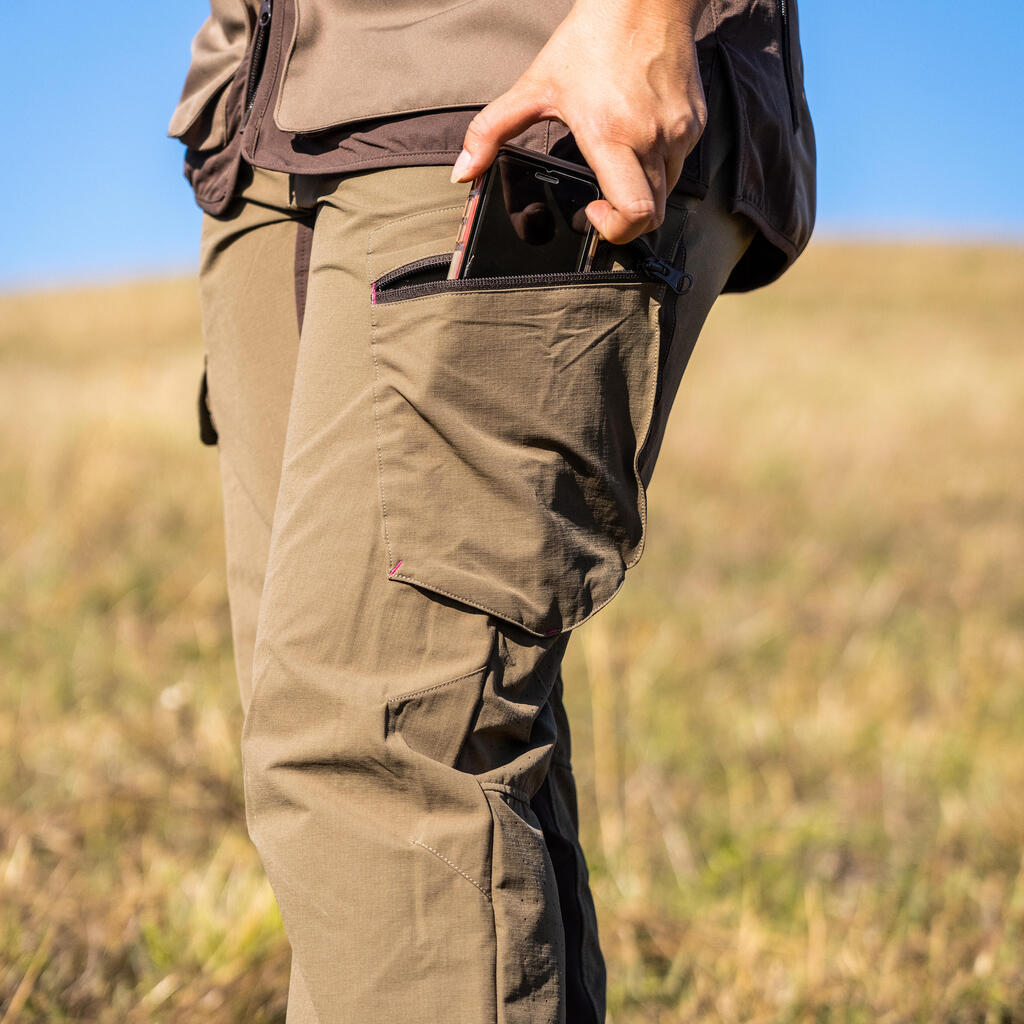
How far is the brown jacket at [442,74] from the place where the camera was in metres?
1.00

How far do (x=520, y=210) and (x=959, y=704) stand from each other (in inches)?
140

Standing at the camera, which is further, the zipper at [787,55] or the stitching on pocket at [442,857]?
the zipper at [787,55]

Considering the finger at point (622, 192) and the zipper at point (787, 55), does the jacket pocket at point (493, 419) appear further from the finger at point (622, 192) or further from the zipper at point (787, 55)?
the zipper at point (787, 55)

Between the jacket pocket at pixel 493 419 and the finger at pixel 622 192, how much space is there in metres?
0.05

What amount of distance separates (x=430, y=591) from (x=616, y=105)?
1.56 feet

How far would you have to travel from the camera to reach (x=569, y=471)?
0.99 meters

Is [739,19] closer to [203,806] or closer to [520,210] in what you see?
[520,210]

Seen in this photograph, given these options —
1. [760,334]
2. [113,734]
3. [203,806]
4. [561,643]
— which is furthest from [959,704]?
[760,334]

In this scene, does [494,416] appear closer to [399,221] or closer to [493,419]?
[493,419]

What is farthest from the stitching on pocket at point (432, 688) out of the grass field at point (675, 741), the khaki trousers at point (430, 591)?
the grass field at point (675, 741)

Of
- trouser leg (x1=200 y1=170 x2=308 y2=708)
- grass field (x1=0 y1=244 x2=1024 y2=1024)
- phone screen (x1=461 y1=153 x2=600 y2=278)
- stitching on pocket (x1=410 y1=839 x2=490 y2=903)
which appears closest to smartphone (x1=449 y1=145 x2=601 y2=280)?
phone screen (x1=461 y1=153 x2=600 y2=278)

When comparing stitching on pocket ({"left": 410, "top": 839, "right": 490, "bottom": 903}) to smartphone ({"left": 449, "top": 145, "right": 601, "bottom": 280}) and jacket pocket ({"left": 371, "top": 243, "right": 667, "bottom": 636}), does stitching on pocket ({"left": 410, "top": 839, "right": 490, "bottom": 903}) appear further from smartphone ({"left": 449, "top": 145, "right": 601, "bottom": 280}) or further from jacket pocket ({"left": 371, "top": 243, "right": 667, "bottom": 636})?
smartphone ({"left": 449, "top": 145, "right": 601, "bottom": 280})

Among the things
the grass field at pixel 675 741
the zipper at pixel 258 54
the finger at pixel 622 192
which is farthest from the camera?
the grass field at pixel 675 741

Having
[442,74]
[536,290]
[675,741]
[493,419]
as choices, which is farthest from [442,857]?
[675,741]
